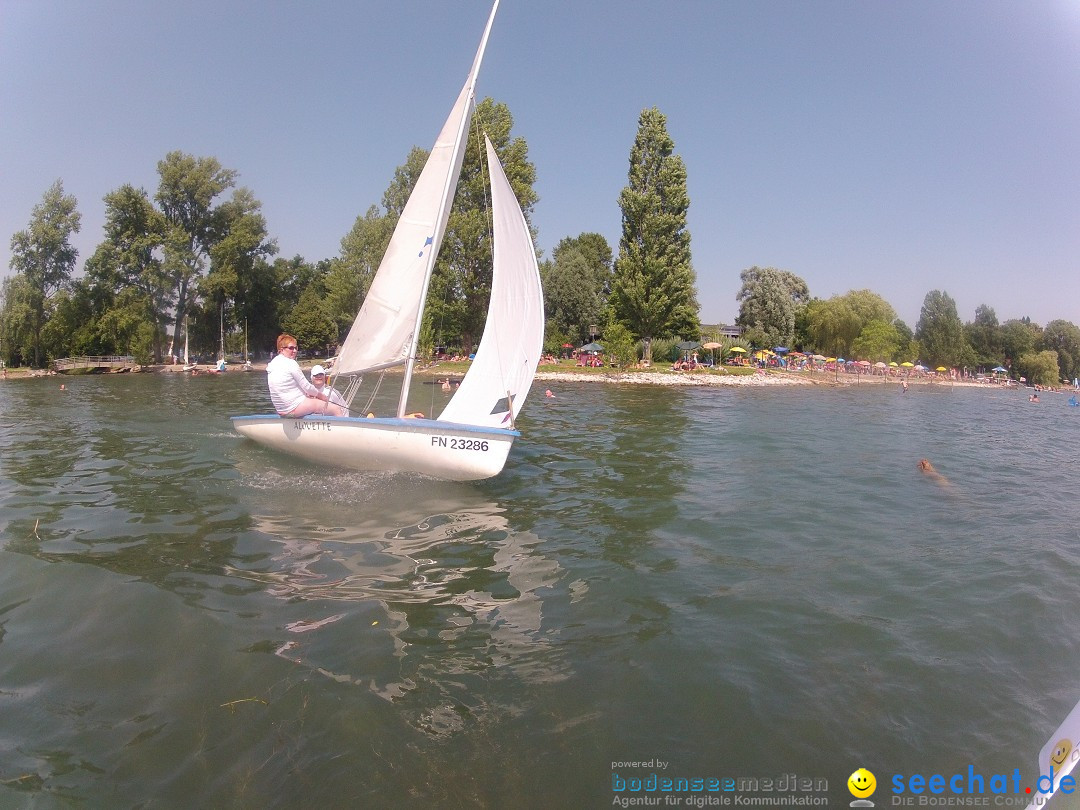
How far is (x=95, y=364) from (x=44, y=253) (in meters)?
10.9

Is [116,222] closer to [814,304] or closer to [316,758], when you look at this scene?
[316,758]

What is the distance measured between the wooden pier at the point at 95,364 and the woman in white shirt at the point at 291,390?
51.7 m

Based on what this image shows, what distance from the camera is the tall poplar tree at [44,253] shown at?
53.7 metres

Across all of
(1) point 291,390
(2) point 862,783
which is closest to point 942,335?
(1) point 291,390

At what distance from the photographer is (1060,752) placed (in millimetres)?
2016

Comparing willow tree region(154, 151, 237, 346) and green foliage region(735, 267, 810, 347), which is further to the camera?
green foliage region(735, 267, 810, 347)

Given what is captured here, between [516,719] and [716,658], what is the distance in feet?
6.44

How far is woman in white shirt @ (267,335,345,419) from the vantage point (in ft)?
37.7

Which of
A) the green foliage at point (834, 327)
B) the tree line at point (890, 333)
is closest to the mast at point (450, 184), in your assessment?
the tree line at point (890, 333)

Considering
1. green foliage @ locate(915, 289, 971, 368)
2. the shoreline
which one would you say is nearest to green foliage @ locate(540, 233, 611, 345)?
the shoreline

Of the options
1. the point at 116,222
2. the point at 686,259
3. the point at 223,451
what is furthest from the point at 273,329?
the point at 223,451

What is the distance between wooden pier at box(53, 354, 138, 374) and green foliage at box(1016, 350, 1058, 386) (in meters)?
103

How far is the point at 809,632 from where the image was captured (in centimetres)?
619

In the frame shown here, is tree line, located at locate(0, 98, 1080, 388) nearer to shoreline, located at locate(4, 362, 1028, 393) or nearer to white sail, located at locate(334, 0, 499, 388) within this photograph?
shoreline, located at locate(4, 362, 1028, 393)
